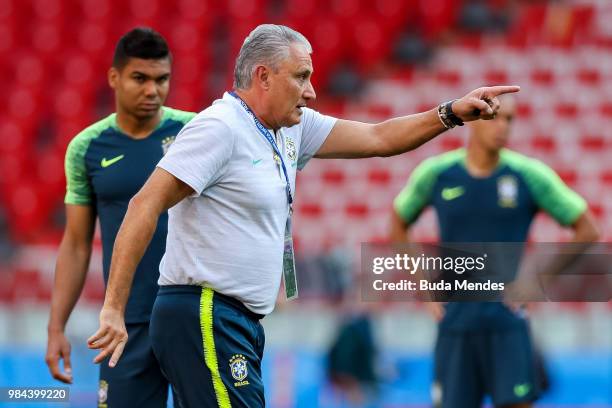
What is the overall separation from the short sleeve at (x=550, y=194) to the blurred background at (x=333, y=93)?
487cm

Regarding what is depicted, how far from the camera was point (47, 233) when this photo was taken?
1476cm

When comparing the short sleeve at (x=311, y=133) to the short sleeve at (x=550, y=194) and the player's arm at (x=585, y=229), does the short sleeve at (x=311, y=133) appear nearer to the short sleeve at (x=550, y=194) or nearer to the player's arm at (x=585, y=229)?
the short sleeve at (x=550, y=194)

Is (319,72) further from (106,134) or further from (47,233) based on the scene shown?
(106,134)

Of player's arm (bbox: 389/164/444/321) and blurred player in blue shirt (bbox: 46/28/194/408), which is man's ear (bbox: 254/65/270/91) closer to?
blurred player in blue shirt (bbox: 46/28/194/408)

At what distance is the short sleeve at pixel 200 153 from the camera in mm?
4016

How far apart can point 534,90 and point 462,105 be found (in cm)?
1128

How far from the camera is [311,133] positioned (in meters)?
4.81

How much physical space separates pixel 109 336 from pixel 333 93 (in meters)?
12.5

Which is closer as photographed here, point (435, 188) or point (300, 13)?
point (435, 188)

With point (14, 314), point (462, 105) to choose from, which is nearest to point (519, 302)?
point (462, 105)

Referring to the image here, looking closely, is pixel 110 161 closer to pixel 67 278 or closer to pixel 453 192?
pixel 67 278

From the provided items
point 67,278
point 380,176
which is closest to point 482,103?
point 67,278

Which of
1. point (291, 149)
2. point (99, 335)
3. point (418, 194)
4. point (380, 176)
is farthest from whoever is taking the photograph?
point (380, 176)

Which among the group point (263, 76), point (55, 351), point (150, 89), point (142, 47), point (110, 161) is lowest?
point (55, 351)
